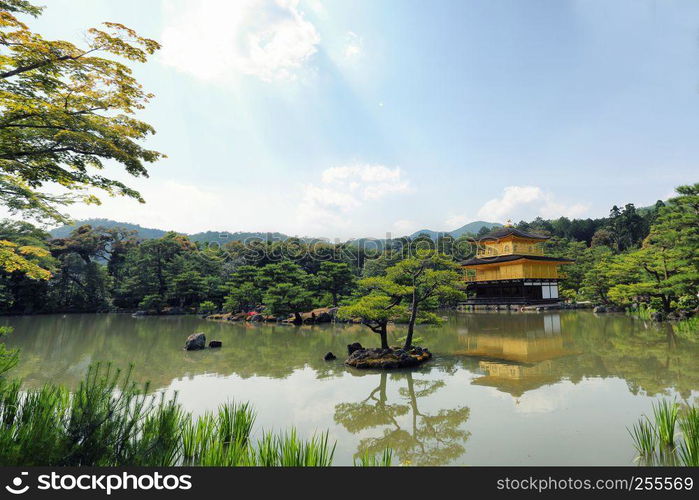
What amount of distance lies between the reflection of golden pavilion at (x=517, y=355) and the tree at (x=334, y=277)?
1218 cm

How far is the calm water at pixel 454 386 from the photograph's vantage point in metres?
4.43

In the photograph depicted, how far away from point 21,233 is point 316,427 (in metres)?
26.9

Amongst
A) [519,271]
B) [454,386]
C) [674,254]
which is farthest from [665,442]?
[519,271]

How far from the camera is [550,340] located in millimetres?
12281

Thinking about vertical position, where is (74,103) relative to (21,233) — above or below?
below

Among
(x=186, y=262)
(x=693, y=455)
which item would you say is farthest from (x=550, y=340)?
(x=186, y=262)

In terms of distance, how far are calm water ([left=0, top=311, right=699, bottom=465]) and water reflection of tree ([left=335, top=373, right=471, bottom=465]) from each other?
0.06 ft

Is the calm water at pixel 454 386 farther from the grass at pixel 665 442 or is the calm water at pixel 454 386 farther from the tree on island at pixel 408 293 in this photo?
the tree on island at pixel 408 293

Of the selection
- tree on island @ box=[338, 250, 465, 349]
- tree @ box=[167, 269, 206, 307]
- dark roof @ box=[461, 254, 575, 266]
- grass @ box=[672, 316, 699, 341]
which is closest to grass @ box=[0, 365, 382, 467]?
tree on island @ box=[338, 250, 465, 349]

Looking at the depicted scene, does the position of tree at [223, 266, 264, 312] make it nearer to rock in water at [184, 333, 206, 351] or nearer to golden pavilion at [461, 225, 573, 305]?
rock in water at [184, 333, 206, 351]

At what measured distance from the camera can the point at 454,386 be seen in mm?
7051

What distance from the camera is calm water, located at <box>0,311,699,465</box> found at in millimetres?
4426

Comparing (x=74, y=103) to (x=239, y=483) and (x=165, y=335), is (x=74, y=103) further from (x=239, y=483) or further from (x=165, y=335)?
(x=165, y=335)

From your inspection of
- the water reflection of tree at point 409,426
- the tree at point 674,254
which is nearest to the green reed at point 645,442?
the water reflection of tree at point 409,426
